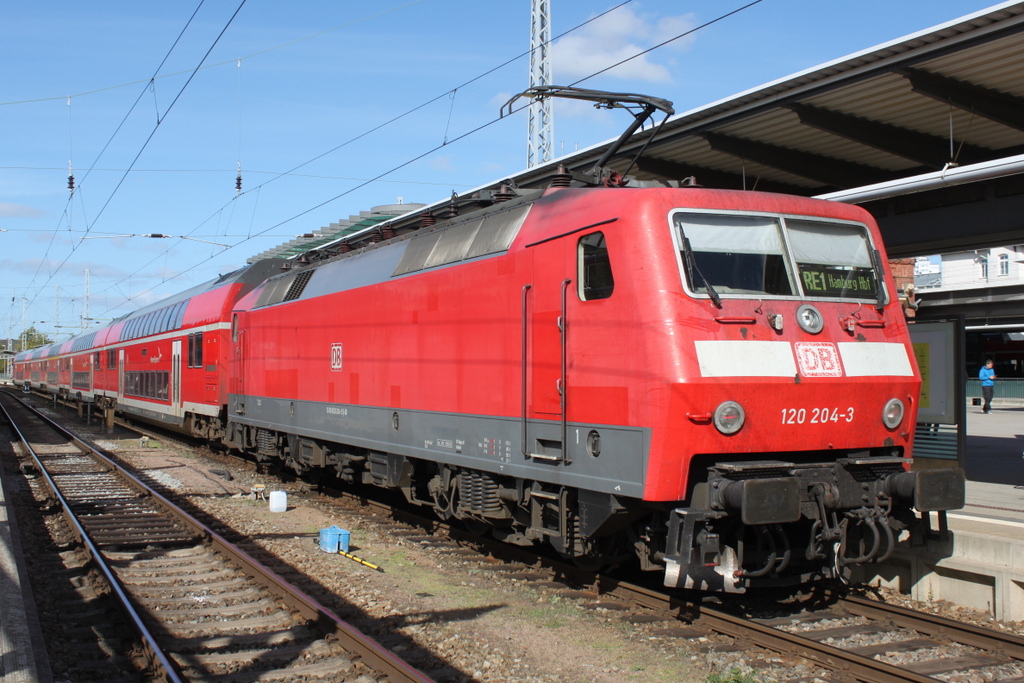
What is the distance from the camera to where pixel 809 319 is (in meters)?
6.85

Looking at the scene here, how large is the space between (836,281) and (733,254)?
3.28 ft

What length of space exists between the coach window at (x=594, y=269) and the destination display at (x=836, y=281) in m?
1.55

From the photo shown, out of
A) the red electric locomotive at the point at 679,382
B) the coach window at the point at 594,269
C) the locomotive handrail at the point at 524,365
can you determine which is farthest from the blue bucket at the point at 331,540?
the coach window at the point at 594,269

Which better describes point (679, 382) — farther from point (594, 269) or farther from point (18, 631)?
point (18, 631)

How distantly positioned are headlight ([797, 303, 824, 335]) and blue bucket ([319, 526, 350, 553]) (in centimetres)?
561

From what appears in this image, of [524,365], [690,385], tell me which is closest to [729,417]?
[690,385]

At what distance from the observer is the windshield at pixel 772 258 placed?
6793 mm

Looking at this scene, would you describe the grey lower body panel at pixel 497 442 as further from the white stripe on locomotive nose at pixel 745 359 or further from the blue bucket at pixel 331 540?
the blue bucket at pixel 331 540

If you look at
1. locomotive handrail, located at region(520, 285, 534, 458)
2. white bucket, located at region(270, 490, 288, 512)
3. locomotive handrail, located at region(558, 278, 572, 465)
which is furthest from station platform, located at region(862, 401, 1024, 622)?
white bucket, located at region(270, 490, 288, 512)

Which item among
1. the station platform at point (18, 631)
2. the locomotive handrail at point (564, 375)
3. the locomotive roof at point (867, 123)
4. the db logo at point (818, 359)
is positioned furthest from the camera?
the locomotive roof at point (867, 123)

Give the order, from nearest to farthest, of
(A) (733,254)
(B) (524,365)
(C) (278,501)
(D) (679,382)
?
(D) (679,382) → (A) (733,254) → (B) (524,365) → (C) (278,501)

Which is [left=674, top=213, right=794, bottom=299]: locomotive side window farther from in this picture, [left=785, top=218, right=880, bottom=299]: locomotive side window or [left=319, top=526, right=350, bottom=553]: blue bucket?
[left=319, top=526, right=350, bottom=553]: blue bucket

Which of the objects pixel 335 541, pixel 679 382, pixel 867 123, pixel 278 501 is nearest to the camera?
pixel 679 382

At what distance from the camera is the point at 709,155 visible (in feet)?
42.2
